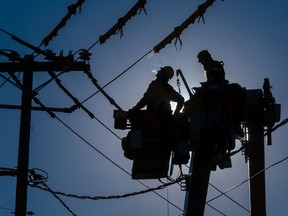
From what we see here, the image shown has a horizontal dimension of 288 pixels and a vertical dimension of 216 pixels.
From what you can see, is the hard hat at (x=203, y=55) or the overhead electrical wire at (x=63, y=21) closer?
the hard hat at (x=203, y=55)

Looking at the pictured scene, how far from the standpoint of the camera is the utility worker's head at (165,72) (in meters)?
11.4

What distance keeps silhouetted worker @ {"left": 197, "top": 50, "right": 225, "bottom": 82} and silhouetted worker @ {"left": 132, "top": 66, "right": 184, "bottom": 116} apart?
74 centimetres

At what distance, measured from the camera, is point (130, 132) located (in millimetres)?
11039

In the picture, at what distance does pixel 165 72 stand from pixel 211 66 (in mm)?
996

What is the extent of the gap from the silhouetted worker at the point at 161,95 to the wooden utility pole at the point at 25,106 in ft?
8.51

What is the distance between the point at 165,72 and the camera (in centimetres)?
1143

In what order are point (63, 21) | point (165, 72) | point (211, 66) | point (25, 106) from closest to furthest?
point (165, 72), point (211, 66), point (25, 106), point (63, 21)

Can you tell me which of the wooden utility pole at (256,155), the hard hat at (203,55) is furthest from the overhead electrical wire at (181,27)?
the wooden utility pole at (256,155)

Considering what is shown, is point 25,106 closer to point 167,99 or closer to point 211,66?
point 167,99

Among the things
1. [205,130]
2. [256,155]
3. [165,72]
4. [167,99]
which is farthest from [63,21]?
[256,155]

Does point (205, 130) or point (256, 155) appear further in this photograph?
point (256, 155)

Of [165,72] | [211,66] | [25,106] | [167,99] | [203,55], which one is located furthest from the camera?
[25,106]

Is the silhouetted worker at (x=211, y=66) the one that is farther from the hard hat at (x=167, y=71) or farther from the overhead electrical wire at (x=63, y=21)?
the overhead electrical wire at (x=63, y=21)

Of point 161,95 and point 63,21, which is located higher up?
point 63,21
